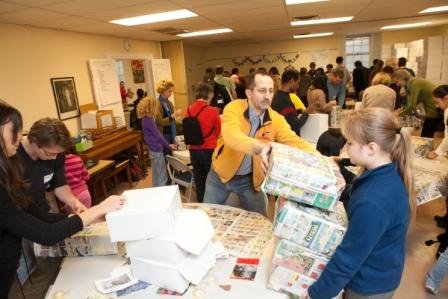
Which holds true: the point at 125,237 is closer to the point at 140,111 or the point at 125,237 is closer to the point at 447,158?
the point at 140,111

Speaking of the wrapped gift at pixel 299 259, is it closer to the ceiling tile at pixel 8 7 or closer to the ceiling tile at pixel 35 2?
the ceiling tile at pixel 35 2

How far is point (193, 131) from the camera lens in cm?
318

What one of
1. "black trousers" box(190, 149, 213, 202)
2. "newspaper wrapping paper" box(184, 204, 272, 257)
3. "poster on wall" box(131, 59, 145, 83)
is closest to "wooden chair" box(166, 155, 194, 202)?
"black trousers" box(190, 149, 213, 202)

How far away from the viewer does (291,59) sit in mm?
10781

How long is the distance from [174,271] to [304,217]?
0.57m

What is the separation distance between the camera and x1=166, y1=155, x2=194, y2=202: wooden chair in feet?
10.8

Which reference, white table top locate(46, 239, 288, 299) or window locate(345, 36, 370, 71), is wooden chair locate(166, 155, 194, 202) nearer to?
white table top locate(46, 239, 288, 299)

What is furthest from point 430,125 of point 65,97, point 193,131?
point 65,97

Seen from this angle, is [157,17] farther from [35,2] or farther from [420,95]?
[420,95]

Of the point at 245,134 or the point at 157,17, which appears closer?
the point at 245,134

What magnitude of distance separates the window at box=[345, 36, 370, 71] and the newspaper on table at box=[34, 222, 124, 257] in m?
10.9

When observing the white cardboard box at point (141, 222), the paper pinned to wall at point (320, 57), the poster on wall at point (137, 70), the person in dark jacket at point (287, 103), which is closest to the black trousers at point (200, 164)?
the person in dark jacket at point (287, 103)

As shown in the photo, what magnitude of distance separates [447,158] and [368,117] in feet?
7.49

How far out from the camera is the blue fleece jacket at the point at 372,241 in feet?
3.53
